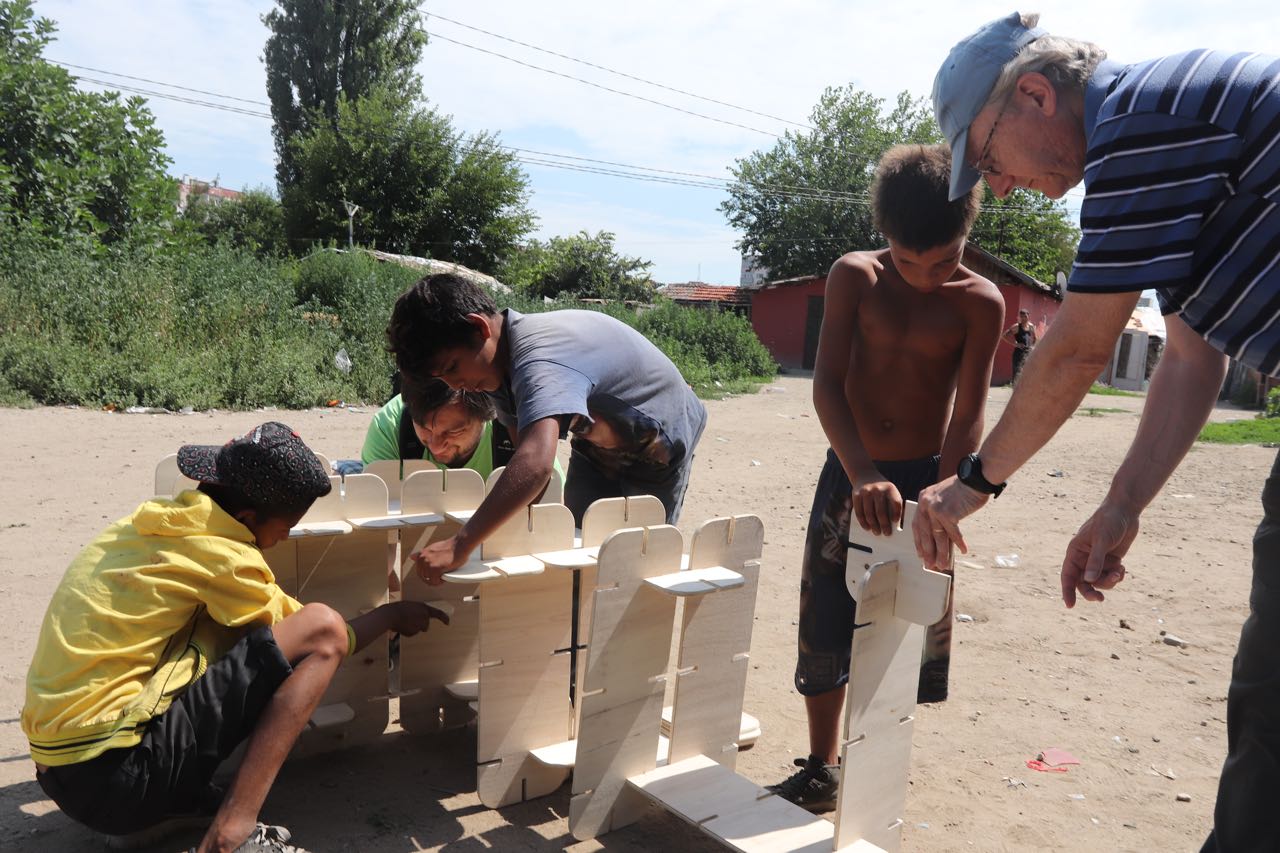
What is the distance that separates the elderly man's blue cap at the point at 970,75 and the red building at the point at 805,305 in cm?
2930

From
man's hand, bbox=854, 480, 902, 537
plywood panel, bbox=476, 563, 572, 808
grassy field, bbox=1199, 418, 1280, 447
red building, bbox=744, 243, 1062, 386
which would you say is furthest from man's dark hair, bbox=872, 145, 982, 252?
red building, bbox=744, 243, 1062, 386

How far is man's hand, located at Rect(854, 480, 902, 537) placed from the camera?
2424 mm

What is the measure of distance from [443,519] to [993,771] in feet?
7.14

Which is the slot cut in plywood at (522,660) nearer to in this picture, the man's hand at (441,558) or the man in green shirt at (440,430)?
the man's hand at (441,558)

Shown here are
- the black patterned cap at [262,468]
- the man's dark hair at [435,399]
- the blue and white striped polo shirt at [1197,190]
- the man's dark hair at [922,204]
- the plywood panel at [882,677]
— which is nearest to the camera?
the blue and white striped polo shirt at [1197,190]

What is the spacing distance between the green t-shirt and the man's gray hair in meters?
2.51

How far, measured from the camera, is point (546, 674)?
2990 millimetres

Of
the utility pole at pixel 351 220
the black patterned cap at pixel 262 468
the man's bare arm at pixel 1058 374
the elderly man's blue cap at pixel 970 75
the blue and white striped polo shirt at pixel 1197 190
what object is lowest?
the black patterned cap at pixel 262 468

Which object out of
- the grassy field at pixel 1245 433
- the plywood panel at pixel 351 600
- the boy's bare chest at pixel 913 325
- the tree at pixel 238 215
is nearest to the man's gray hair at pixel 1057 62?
the boy's bare chest at pixel 913 325

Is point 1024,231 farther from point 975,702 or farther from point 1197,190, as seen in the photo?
point 1197,190

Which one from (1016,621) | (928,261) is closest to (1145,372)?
(1016,621)

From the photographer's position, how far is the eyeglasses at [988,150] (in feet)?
6.08

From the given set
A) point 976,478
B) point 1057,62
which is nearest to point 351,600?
point 976,478

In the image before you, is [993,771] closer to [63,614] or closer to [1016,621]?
[1016,621]
